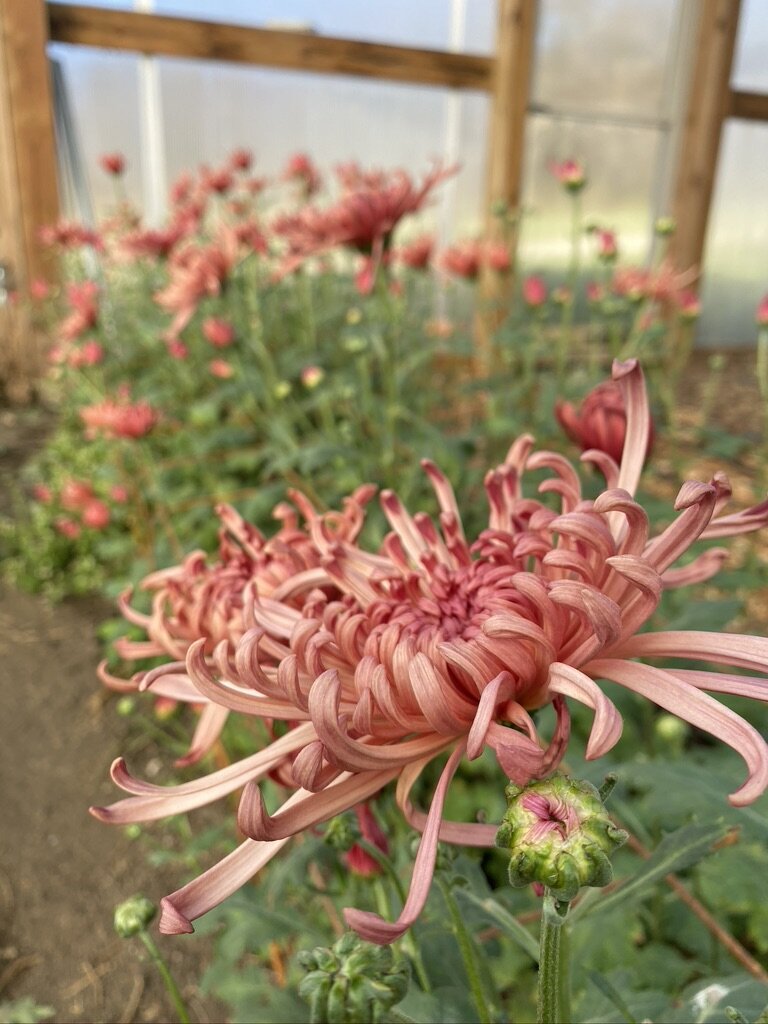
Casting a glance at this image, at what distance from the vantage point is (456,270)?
2.38 m

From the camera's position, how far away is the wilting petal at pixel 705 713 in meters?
0.34

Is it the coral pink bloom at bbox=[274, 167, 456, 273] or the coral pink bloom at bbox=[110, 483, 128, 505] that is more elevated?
the coral pink bloom at bbox=[274, 167, 456, 273]

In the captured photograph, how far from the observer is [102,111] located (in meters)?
4.12

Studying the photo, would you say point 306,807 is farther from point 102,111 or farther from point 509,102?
point 509,102

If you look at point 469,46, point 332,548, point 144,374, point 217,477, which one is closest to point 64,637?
point 217,477

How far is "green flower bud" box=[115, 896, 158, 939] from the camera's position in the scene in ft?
2.24

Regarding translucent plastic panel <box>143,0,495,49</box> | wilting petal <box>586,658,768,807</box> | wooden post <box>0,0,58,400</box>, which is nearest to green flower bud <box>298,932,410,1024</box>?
Result: wilting petal <box>586,658,768,807</box>

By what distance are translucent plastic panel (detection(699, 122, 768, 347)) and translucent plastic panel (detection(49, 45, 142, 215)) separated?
337 cm

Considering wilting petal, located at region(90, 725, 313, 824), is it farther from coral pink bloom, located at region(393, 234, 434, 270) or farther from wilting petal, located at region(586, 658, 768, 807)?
coral pink bloom, located at region(393, 234, 434, 270)

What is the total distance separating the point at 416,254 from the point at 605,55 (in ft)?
10.9

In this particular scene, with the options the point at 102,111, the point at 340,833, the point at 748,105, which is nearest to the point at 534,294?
the point at 340,833

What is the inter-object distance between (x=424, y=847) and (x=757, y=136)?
5.84m

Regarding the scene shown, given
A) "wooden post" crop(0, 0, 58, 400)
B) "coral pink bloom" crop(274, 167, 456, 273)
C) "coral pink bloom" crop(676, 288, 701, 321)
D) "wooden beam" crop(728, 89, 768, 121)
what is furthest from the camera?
"wooden beam" crop(728, 89, 768, 121)

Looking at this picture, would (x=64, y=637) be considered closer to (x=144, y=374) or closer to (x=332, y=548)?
(x=144, y=374)
